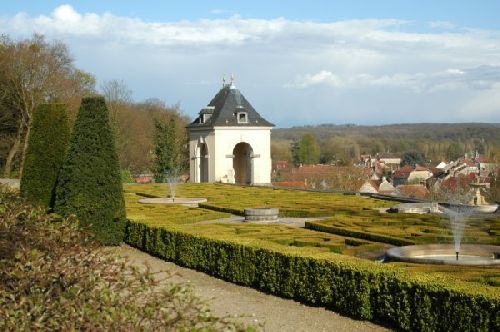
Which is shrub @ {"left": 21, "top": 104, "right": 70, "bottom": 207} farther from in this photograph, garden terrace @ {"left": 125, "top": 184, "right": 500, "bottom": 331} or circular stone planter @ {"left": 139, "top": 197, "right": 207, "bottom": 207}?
circular stone planter @ {"left": 139, "top": 197, "right": 207, "bottom": 207}

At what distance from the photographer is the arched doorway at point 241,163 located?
37.7 metres

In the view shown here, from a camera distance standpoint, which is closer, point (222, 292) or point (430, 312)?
point (430, 312)

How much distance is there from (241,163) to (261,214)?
874 inches

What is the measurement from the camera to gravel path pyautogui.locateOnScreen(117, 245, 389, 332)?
8516mm

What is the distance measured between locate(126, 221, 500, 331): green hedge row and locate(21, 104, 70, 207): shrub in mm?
6185

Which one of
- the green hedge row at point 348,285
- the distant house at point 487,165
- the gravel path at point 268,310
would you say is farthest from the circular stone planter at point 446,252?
the distant house at point 487,165

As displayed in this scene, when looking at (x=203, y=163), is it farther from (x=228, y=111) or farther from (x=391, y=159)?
(x=391, y=159)

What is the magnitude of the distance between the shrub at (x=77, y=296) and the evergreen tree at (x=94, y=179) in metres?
9.87

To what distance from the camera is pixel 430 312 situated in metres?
7.86

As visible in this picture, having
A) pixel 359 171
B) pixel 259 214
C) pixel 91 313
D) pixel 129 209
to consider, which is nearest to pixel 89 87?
pixel 359 171

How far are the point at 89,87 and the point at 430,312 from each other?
39.7m

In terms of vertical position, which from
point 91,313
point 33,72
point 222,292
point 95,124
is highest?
point 33,72

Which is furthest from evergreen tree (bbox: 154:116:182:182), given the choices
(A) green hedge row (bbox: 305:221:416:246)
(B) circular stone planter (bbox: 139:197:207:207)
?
(A) green hedge row (bbox: 305:221:416:246)

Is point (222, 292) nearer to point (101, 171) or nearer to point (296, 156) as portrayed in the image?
point (101, 171)
